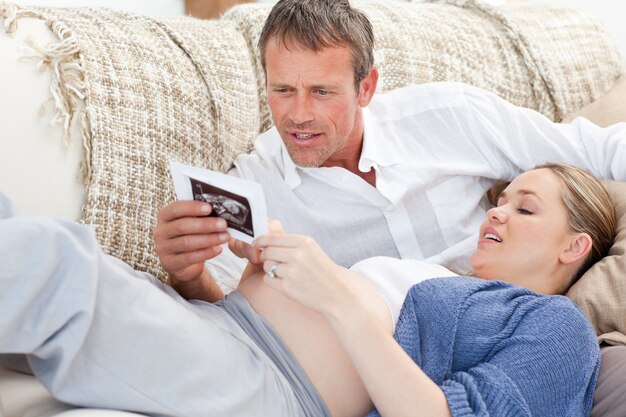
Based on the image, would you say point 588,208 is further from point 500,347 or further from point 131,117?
point 131,117

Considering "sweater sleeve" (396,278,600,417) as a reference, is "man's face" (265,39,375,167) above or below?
above

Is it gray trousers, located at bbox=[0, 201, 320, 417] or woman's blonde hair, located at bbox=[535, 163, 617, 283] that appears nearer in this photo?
gray trousers, located at bbox=[0, 201, 320, 417]

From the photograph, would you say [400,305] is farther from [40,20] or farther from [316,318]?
[40,20]

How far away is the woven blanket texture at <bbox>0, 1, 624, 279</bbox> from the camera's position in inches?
67.8

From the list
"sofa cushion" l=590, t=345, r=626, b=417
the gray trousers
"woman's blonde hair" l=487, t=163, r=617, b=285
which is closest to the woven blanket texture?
the gray trousers

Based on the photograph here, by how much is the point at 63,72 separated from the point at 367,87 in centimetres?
74

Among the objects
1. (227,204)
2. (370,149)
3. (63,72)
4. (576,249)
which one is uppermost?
(63,72)

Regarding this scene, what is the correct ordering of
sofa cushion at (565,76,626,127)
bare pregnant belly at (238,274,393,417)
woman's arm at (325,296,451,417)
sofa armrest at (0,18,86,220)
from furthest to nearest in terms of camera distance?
sofa cushion at (565,76,626,127), sofa armrest at (0,18,86,220), bare pregnant belly at (238,274,393,417), woman's arm at (325,296,451,417)

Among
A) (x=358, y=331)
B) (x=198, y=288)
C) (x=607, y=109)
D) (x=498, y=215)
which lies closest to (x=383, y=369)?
(x=358, y=331)

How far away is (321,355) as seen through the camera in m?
1.41

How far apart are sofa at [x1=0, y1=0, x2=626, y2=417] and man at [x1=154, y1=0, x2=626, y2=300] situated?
0.16m

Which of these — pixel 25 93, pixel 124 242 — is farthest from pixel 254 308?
pixel 25 93

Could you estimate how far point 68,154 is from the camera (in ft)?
5.54

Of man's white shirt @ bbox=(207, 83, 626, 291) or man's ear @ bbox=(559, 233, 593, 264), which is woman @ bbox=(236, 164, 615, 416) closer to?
man's ear @ bbox=(559, 233, 593, 264)
